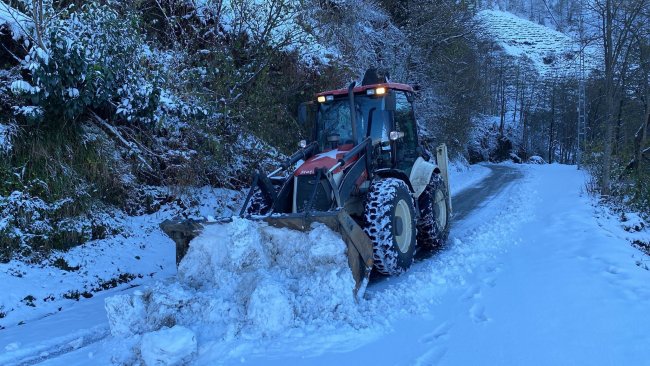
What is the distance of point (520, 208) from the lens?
10.1 m

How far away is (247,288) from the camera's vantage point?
4113 millimetres

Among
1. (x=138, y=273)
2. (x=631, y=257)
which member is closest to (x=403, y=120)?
(x=631, y=257)

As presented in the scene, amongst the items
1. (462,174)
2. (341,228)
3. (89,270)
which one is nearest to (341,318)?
(341,228)

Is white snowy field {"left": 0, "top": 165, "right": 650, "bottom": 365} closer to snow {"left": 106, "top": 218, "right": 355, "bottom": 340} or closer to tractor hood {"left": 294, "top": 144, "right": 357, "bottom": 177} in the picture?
snow {"left": 106, "top": 218, "right": 355, "bottom": 340}

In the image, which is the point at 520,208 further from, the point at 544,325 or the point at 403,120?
the point at 544,325

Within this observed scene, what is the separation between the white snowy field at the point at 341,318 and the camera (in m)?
3.53

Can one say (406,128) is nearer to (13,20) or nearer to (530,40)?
(13,20)

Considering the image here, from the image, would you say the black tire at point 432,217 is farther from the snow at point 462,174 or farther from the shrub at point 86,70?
the snow at point 462,174

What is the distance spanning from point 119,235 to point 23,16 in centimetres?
335

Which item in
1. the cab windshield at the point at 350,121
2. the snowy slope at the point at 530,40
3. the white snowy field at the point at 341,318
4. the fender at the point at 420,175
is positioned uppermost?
the snowy slope at the point at 530,40

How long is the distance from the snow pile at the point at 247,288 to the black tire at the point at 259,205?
1.08 meters

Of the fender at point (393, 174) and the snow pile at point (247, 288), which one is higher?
the fender at point (393, 174)

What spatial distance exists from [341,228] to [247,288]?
103 centimetres

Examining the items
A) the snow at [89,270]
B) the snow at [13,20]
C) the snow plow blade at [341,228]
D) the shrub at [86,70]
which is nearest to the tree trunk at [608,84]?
the snow plow blade at [341,228]
